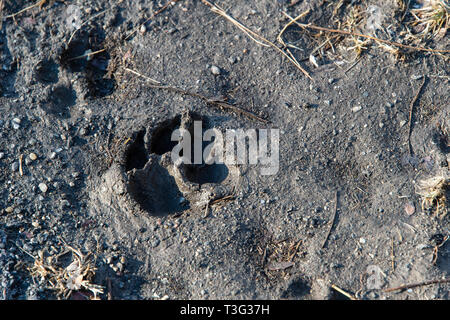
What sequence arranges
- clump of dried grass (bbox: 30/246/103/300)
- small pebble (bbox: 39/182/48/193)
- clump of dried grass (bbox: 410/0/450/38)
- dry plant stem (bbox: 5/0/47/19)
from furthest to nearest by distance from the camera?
dry plant stem (bbox: 5/0/47/19)
clump of dried grass (bbox: 410/0/450/38)
small pebble (bbox: 39/182/48/193)
clump of dried grass (bbox: 30/246/103/300)

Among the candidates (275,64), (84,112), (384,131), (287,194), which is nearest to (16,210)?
(84,112)

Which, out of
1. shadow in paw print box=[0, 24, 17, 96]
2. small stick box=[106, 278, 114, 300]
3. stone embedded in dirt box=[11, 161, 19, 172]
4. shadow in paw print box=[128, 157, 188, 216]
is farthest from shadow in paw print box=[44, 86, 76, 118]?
small stick box=[106, 278, 114, 300]

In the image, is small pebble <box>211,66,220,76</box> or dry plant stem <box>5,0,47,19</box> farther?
dry plant stem <box>5,0,47,19</box>

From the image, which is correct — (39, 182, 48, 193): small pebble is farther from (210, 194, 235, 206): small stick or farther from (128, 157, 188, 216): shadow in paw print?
(210, 194, 235, 206): small stick

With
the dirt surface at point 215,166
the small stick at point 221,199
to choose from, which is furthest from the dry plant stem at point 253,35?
the small stick at point 221,199
